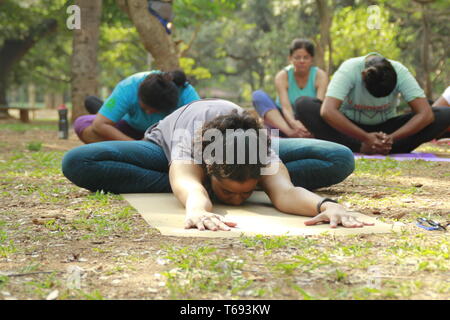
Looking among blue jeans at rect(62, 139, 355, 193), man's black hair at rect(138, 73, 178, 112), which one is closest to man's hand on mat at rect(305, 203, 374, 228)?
blue jeans at rect(62, 139, 355, 193)

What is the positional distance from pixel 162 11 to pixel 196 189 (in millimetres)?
8290

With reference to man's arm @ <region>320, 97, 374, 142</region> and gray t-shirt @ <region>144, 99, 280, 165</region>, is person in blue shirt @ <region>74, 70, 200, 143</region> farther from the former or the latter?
man's arm @ <region>320, 97, 374, 142</region>

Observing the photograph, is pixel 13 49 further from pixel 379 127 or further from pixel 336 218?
pixel 336 218

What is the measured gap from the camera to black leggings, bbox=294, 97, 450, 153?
22.7ft

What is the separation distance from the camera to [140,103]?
5.74m

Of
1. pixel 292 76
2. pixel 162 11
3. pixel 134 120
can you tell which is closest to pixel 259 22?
pixel 162 11

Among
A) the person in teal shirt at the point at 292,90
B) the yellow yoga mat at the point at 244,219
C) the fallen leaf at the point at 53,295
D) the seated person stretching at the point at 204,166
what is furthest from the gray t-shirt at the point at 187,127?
the person in teal shirt at the point at 292,90

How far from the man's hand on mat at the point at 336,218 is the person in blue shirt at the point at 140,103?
242 centimetres

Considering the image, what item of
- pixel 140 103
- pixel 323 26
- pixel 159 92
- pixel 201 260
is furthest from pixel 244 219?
pixel 323 26

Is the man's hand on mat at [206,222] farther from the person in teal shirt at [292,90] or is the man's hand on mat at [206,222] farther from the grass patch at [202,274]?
the person in teal shirt at [292,90]

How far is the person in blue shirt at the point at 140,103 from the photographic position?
5480 millimetres

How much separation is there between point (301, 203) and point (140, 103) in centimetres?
253

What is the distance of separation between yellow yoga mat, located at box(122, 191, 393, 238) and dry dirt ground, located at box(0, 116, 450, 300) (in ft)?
0.31

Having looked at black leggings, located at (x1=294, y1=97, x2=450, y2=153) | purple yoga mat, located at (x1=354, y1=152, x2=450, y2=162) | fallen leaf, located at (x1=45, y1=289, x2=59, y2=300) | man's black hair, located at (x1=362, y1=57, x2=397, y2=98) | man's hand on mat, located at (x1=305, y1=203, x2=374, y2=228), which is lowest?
purple yoga mat, located at (x1=354, y1=152, x2=450, y2=162)
